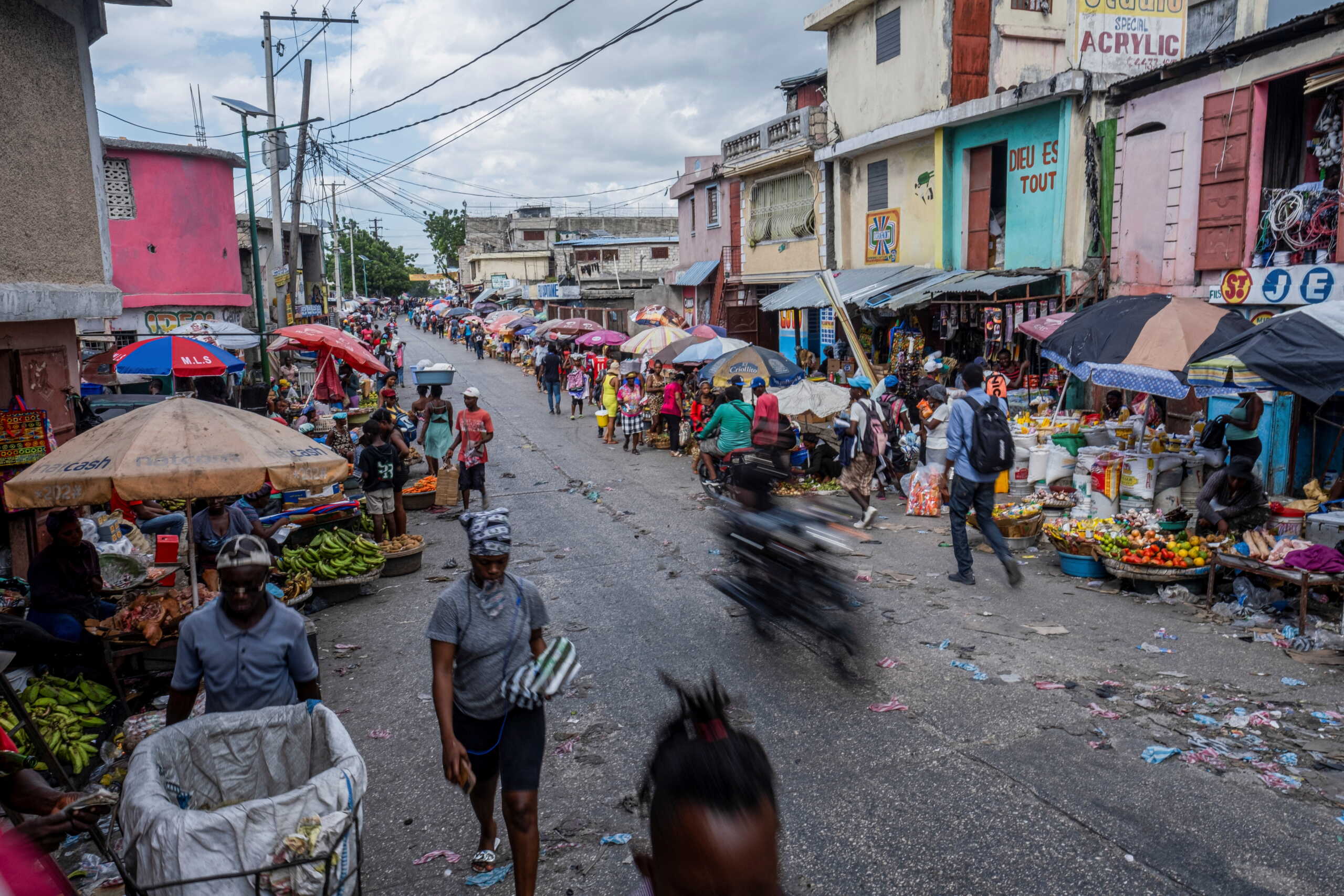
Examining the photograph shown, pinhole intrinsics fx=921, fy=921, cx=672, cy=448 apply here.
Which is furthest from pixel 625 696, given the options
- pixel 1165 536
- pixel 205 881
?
pixel 1165 536

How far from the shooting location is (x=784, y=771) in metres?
5.31

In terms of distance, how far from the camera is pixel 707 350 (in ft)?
58.3

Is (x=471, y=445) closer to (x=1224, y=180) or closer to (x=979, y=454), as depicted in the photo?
(x=979, y=454)

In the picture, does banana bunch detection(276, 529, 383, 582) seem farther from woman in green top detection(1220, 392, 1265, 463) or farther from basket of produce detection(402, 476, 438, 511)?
woman in green top detection(1220, 392, 1265, 463)

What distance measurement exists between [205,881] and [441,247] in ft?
303

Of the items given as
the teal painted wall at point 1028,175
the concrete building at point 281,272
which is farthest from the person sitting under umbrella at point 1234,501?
the concrete building at point 281,272

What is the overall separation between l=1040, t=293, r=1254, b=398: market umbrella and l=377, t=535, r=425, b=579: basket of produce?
759 centimetres

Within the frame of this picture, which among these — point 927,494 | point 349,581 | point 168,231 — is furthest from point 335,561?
point 168,231

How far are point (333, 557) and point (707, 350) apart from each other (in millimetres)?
9804

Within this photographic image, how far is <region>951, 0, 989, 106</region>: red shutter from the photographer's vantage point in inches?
673

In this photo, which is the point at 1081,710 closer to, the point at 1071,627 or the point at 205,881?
the point at 1071,627

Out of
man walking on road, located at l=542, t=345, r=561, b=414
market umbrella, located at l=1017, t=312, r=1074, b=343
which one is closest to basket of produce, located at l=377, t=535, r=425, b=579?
market umbrella, located at l=1017, t=312, r=1074, b=343

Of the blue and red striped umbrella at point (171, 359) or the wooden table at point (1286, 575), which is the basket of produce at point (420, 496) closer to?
the blue and red striped umbrella at point (171, 359)

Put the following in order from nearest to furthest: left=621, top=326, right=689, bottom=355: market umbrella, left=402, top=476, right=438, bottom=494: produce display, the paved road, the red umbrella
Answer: the paved road
the red umbrella
left=402, top=476, right=438, bottom=494: produce display
left=621, top=326, right=689, bottom=355: market umbrella
